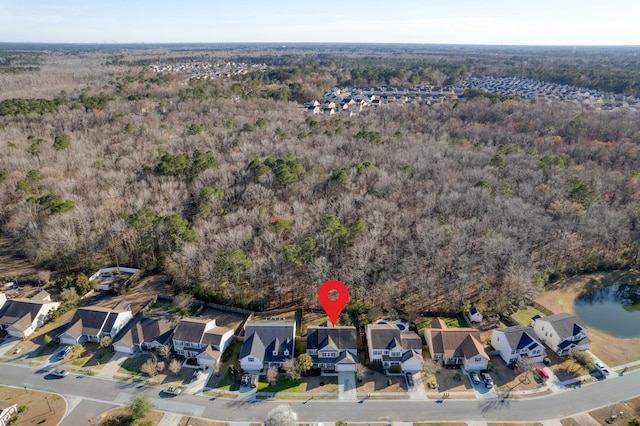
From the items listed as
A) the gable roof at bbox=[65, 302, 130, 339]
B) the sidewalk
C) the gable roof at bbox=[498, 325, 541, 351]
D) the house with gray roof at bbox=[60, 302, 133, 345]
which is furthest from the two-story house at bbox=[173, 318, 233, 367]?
the gable roof at bbox=[498, 325, 541, 351]

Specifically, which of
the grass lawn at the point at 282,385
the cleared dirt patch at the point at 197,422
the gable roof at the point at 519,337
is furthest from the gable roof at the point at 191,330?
the gable roof at the point at 519,337

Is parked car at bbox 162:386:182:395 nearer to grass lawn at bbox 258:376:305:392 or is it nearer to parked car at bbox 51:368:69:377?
grass lawn at bbox 258:376:305:392

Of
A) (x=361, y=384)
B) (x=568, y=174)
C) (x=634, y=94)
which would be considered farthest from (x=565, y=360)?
(x=634, y=94)

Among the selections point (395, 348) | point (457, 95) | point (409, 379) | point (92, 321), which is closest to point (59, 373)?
point (92, 321)

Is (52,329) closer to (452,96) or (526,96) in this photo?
(452,96)

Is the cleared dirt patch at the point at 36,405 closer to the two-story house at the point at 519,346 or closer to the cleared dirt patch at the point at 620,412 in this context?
the two-story house at the point at 519,346

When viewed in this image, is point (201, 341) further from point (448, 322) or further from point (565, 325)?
point (565, 325)
